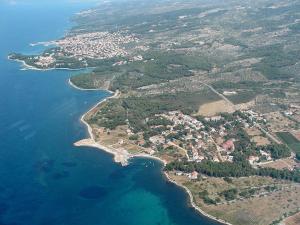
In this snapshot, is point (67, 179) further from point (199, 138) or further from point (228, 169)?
point (199, 138)

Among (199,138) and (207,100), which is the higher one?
(207,100)

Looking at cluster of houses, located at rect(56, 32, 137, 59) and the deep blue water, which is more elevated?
cluster of houses, located at rect(56, 32, 137, 59)

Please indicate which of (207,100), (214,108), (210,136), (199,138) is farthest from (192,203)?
(207,100)

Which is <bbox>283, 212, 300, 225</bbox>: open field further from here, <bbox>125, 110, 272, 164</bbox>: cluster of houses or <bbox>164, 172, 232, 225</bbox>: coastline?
<bbox>125, 110, 272, 164</bbox>: cluster of houses

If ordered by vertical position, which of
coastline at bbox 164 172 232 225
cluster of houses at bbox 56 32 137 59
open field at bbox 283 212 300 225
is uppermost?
cluster of houses at bbox 56 32 137 59

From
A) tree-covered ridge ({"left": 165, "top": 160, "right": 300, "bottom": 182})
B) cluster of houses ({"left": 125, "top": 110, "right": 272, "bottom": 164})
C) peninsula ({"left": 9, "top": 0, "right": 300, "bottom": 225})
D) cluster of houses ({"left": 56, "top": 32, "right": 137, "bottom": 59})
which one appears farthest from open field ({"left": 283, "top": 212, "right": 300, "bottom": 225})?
cluster of houses ({"left": 56, "top": 32, "right": 137, "bottom": 59})

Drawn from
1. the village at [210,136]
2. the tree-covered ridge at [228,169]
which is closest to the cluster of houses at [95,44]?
the village at [210,136]
